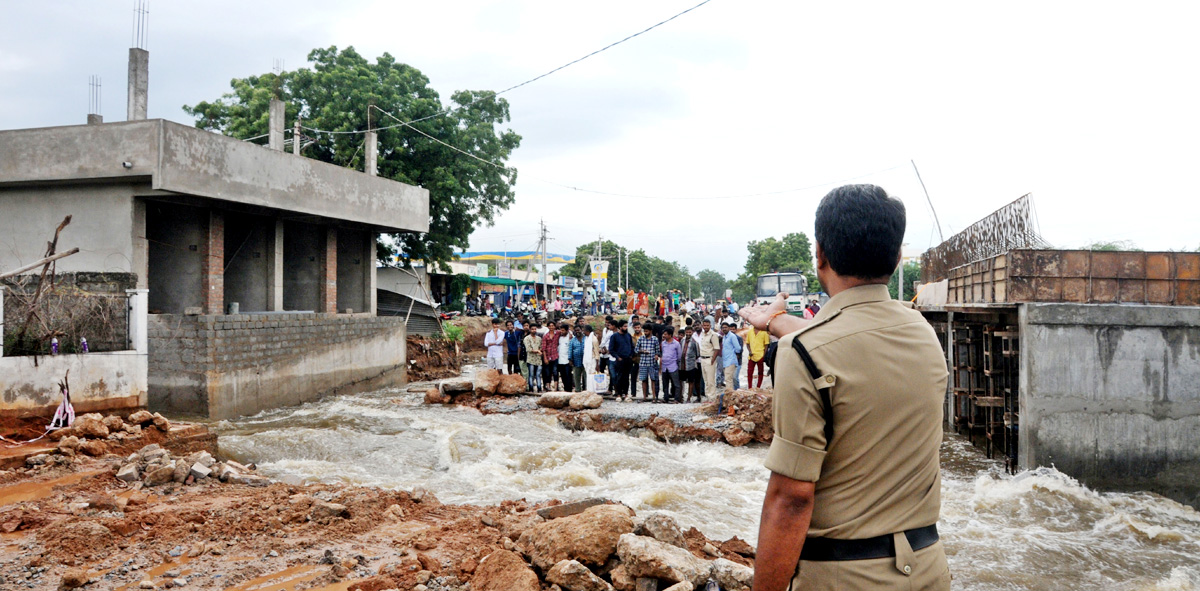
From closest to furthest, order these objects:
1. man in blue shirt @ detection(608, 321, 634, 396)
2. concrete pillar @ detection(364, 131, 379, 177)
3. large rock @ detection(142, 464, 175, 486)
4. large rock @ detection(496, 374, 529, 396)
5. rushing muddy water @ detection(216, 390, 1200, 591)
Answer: rushing muddy water @ detection(216, 390, 1200, 591)
large rock @ detection(142, 464, 175, 486)
man in blue shirt @ detection(608, 321, 634, 396)
large rock @ detection(496, 374, 529, 396)
concrete pillar @ detection(364, 131, 379, 177)

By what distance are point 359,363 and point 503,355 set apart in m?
4.18

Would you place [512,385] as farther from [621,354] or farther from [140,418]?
[140,418]

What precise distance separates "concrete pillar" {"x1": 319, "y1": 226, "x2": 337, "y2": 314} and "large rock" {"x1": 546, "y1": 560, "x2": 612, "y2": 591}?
59.5ft

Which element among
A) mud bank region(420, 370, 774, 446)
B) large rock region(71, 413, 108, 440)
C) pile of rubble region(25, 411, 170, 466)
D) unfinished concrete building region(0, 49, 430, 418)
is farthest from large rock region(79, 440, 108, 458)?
mud bank region(420, 370, 774, 446)

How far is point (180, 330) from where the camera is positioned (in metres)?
15.4

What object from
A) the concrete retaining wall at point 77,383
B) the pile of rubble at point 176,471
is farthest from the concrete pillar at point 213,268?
→ the pile of rubble at point 176,471

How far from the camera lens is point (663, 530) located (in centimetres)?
534

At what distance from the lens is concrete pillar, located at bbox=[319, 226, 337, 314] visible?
21.5m

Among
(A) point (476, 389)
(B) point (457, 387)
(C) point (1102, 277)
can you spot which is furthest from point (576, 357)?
(C) point (1102, 277)

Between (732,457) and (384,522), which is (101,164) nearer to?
(384,522)

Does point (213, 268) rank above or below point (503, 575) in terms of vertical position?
above

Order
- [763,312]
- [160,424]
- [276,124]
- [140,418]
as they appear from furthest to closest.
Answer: [276,124], [160,424], [140,418], [763,312]

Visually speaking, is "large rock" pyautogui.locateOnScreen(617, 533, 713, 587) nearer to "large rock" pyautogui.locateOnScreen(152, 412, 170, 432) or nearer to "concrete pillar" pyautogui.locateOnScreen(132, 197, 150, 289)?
"large rock" pyautogui.locateOnScreen(152, 412, 170, 432)

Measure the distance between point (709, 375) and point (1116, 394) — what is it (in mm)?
7721
